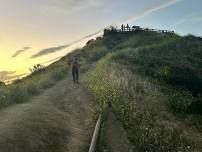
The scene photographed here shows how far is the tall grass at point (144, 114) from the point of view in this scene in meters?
15.3

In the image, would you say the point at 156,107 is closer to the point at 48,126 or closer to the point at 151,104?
the point at 151,104

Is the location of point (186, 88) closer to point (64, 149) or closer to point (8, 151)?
point (64, 149)

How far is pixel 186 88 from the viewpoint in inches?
1282

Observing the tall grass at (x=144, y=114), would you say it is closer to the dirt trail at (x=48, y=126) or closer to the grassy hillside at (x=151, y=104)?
the grassy hillside at (x=151, y=104)

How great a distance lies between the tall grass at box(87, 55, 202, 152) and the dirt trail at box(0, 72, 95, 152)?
1429 mm

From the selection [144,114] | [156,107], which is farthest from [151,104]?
[144,114]

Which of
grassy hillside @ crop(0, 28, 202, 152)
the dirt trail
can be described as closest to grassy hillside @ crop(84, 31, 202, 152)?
grassy hillside @ crop(0, 28, 202, 152)

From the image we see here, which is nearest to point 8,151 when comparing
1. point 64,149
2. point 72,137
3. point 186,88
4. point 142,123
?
point 64,149

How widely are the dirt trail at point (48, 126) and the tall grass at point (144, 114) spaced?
143 cm

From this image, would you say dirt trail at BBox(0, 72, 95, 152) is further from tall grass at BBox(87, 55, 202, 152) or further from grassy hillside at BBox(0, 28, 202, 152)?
tall grass at BBox(87, 55, 202, 152)

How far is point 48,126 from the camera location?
1578 cm

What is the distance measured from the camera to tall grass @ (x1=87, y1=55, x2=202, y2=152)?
15.3m

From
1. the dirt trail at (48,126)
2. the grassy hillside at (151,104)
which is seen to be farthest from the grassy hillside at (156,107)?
the dirt trail at (48,126)

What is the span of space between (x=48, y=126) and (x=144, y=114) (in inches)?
195
